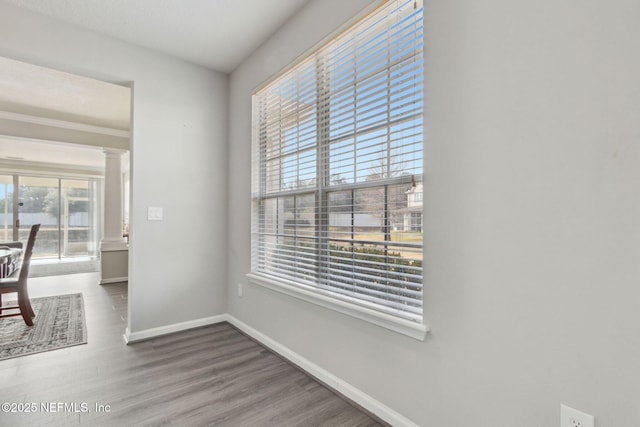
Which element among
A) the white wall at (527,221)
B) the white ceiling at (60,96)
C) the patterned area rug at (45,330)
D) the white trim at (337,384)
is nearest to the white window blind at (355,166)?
the white wall at (527,221)

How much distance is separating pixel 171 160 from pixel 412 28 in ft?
7.95

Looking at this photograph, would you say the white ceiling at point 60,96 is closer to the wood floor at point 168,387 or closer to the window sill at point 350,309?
the wood floor at point 168,387

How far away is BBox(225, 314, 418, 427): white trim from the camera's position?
165cm

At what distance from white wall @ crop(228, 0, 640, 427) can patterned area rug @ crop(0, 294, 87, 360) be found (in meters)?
2.81

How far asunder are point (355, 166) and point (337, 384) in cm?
139

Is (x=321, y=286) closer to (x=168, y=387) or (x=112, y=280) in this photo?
(x=168, y=387)

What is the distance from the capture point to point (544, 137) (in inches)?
45.2

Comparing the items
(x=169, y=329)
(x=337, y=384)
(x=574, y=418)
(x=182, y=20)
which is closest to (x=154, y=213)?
(x=169, y=329)

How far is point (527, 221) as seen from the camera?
119cm

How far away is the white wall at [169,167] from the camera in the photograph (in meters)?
2.61

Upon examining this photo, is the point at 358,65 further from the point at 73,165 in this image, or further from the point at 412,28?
the point at 73,165

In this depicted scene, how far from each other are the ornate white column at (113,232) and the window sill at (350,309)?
3870mm

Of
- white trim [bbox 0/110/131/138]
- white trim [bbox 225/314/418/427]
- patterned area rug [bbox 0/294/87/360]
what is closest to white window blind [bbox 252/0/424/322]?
white trim [bbox 225/314/418/427]

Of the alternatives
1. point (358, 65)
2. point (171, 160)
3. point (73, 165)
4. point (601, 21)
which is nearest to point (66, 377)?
point (171, 160)
